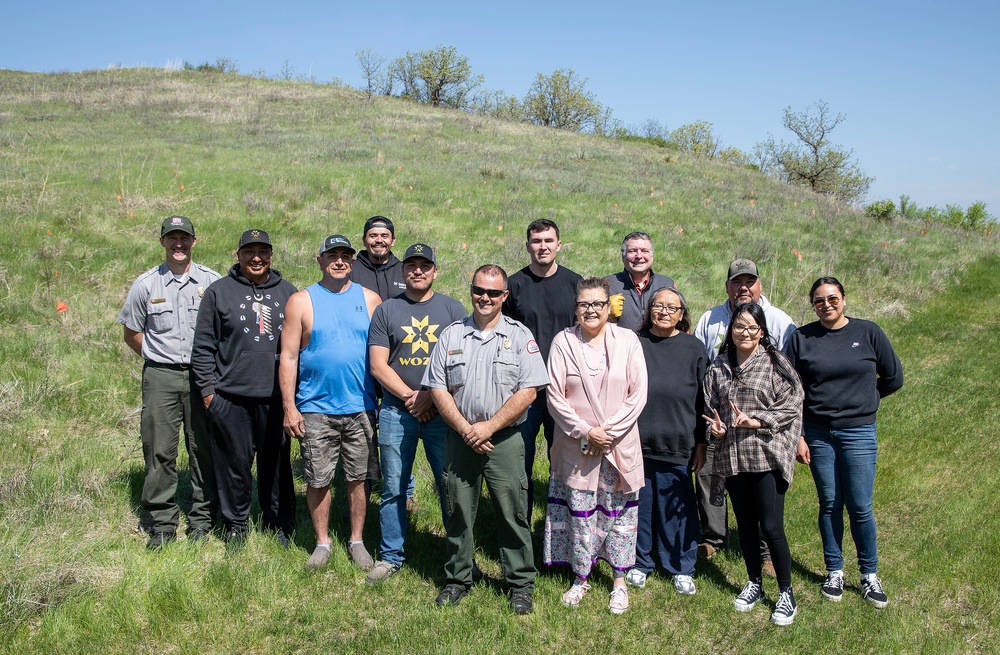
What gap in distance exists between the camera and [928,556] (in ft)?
16.3

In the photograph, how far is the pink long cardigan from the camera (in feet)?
13.6

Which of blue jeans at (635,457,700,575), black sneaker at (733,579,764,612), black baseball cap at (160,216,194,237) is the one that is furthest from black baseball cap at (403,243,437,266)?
black sneaker at (733,579,764,612)

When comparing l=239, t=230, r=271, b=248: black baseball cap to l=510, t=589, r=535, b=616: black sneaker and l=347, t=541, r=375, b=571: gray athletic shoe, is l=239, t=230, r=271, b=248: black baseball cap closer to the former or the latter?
l=347, t=541, r=375, b=571: gray athletic shoe

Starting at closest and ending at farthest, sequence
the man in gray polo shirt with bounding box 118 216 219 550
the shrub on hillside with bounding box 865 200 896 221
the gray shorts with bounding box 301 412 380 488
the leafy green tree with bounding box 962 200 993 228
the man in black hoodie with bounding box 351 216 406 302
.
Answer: the gray shorts with bounding box 301 412 380 488, the man in gray polo shirt with bounding box 118 216 219 550, the man in black hoodie with bounding box 351 216 406 302, the shrub on hillside with bounding box 865 200 896 221, the leafy green tree with bounding box 962 200 993 228

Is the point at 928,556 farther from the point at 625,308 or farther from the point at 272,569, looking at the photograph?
the point at 272,569

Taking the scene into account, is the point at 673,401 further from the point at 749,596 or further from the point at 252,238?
the point at 252,238

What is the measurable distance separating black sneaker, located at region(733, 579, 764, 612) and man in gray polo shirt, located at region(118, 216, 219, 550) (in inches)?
150

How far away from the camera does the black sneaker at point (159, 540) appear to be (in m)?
4.66

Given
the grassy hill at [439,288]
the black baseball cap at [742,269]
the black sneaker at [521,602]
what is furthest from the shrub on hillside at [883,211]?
the black sneaker at [521,602]

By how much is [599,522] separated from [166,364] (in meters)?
3.31

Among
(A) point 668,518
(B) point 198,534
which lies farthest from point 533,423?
(B) point 198,534

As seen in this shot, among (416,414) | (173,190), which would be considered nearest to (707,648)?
(416,414)

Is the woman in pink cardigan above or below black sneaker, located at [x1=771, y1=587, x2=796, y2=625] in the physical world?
above

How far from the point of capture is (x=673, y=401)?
4.40 meters
